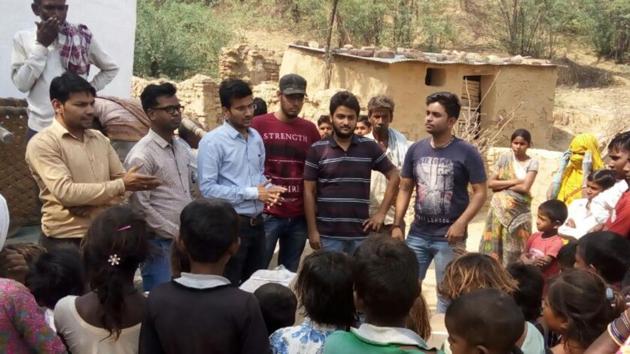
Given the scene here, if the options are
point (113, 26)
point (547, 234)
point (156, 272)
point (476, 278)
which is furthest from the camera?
point (113, 26)

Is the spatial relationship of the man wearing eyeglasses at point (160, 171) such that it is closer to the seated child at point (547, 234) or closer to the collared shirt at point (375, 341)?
the collared shirt at point (375, 341)

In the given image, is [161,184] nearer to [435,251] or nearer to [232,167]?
[232,167]

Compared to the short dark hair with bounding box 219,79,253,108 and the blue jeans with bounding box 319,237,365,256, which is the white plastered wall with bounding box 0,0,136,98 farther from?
the blue jeans with bounding box 319,237,365,256

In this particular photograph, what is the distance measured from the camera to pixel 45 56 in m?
5.17

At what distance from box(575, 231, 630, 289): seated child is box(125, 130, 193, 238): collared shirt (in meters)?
2.19

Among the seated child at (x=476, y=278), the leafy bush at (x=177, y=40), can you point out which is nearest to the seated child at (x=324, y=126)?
the seated child at (x=476, y=278)

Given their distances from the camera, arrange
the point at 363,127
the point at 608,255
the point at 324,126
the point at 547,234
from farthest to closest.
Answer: the point at 324,126 → the point at 363,127 → the point at 547,234 → the point at 608,255

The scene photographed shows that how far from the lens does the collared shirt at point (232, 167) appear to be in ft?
15.2

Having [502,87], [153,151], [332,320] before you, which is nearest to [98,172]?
[153,151]

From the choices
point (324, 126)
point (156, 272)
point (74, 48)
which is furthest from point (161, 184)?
point (324, 126)

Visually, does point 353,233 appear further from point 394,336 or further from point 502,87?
point 502,87

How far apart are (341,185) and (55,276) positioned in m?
2.30

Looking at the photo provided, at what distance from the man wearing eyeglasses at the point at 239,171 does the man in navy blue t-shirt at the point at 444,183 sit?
0.97 meters

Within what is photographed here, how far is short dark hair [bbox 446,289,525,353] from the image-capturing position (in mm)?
2410
